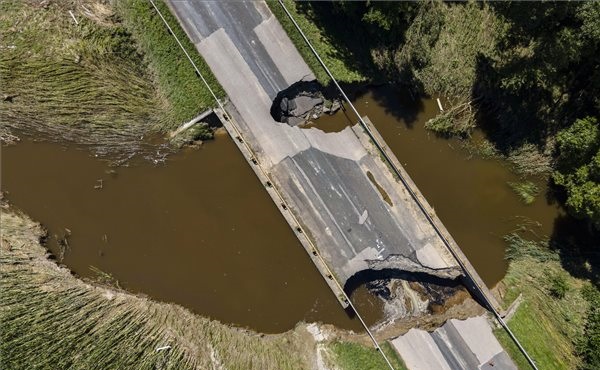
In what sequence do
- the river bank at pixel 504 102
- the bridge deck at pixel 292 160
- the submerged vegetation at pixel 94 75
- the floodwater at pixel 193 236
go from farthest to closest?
the floodwater at pixel 193 236 < the bridge deck at pixel 292 160 < the submerged vegetation at pixel 94 75 < the river bank at pixel 504 102

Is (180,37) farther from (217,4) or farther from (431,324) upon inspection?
(431,324)

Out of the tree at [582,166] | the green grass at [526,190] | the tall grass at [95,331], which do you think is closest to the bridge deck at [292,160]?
the green grass at [526,190]

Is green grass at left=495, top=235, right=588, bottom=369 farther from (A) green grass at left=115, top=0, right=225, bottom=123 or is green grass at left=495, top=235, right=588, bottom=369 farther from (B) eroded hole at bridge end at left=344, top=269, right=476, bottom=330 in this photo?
(A) green grass at left=115, top=0, right=225, bottom=123

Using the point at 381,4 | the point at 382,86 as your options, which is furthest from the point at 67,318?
the point at 381,4

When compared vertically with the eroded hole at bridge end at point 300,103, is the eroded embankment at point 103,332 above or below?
below

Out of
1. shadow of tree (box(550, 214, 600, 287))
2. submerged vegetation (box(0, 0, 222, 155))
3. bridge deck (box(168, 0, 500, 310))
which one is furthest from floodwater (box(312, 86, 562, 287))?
submerged vegetation (box(0, 0, 222, 155))

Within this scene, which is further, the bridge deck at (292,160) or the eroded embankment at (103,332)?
the bridge deck at (292,160)

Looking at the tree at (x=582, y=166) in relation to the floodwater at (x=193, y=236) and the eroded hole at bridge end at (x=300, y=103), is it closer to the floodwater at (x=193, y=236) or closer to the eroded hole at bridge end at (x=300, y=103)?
the eroded hole at bridge end at (x=300, y=103)
